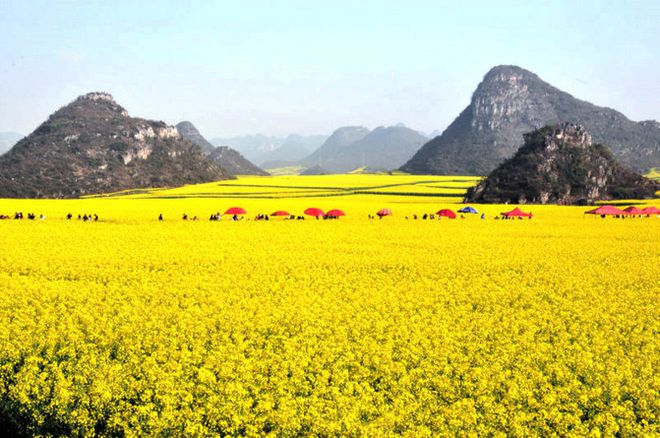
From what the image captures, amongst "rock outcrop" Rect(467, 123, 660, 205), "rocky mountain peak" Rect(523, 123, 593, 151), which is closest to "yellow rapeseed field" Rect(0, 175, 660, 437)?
"rock outcrop" Rect(467, 123, 660, 205)

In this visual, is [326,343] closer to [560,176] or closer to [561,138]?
[560,176]

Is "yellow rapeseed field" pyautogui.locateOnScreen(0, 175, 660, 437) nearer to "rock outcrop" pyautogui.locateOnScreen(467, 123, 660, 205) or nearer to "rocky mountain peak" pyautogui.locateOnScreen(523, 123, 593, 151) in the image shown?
"rock outcrop" pyautogui.locateOnScreen(467, 123, 660, 205)

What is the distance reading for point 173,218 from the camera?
64000 millimetres

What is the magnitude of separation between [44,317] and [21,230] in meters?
35.3

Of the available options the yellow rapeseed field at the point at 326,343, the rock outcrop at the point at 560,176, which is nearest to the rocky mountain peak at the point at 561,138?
the rock outcrop at the point at 560,176

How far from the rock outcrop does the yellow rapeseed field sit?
307 feet

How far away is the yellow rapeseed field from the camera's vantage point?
11.8 m

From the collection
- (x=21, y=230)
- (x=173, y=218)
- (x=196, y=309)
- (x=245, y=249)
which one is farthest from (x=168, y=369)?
(x=173, y=218)

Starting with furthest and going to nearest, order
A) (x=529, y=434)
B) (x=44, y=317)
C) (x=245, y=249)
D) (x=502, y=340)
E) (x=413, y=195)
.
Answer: (x=413, y=195), (x=245, y=249), (x=44, y=317), (x=502, y=340), (x=529, y=434)

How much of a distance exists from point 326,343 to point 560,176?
131292mm

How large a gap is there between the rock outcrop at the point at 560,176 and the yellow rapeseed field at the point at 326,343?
93527 mm

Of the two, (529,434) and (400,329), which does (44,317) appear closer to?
(400,329)

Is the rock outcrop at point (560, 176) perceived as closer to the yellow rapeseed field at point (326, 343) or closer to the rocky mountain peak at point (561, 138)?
the rocky mountain peak at point (561, 138)

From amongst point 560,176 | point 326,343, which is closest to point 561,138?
point 560,176
